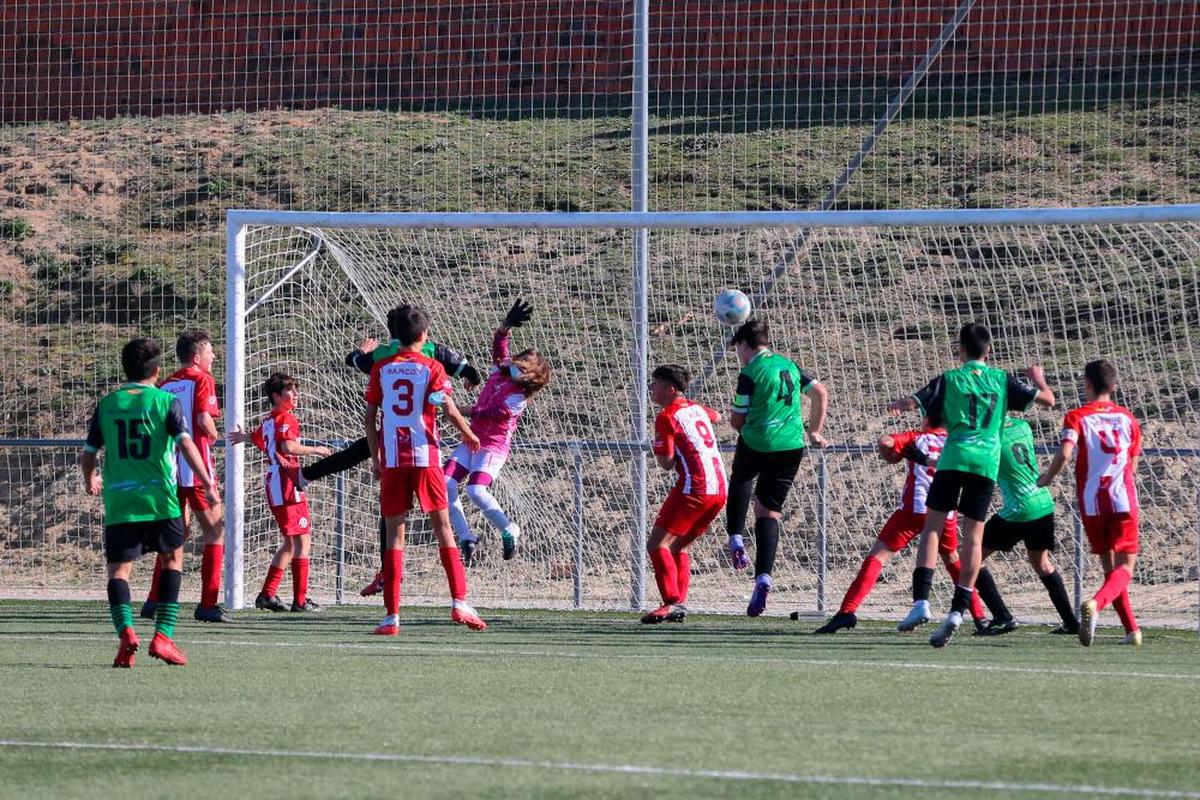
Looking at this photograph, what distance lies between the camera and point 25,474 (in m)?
19.1

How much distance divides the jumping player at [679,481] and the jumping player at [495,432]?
106 centimetres

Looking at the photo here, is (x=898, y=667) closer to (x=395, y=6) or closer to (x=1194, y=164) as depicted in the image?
(x=1194, y=164)

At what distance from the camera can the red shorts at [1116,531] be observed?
10.0 metres

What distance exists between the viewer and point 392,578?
34.4 ft

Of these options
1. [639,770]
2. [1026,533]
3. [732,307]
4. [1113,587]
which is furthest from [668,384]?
[639,770]

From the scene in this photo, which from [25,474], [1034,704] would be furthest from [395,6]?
[1034,704]

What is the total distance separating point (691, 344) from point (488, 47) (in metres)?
6.63

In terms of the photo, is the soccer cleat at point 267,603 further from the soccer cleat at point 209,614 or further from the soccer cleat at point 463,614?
the soccer cleat at point 463,614

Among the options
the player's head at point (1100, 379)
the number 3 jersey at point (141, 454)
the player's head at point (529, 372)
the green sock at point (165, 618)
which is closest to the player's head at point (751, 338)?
the player's head at point (529, 372)

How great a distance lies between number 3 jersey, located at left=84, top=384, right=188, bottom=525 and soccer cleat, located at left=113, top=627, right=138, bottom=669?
54 cm

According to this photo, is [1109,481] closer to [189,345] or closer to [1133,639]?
[1133,639]

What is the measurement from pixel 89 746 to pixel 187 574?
10.9 meters

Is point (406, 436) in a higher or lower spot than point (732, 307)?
lower

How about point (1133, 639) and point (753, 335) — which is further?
point (753, 335)
